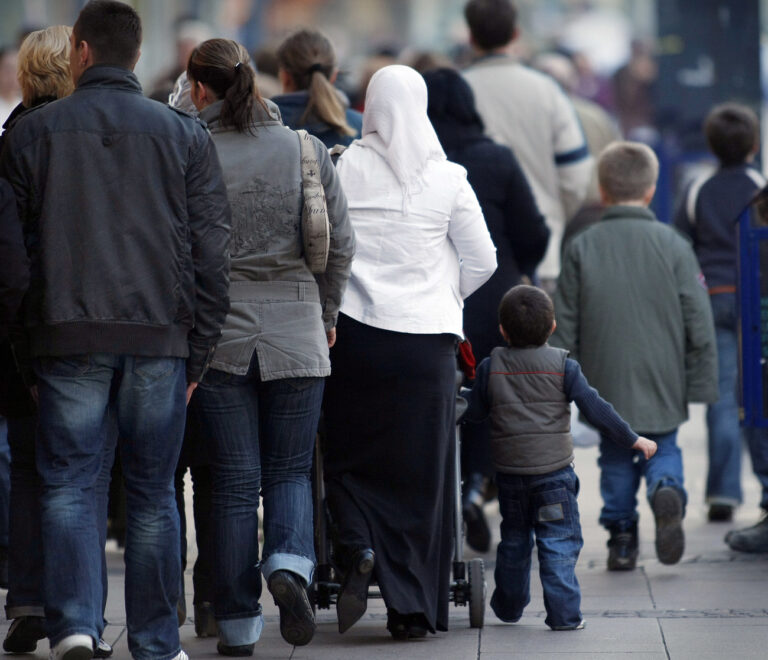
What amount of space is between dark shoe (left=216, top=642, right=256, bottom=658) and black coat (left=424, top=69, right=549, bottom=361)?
2332 millimetres

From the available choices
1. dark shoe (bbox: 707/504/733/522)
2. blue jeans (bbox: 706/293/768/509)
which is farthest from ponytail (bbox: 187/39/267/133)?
dark shoe (bbox: 707/504/733/522)

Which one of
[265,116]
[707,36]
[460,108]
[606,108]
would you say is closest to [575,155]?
[460,108]

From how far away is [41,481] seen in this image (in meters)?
5.04

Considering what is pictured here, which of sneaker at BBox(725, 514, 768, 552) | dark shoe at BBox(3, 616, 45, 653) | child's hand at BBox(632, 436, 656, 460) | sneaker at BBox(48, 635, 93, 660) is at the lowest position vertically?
sneaker at BBox(725, 514, 768, 552)

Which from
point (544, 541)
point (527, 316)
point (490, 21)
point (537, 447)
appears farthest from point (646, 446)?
point (490, 21)

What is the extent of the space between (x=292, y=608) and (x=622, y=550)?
2240 millimetres

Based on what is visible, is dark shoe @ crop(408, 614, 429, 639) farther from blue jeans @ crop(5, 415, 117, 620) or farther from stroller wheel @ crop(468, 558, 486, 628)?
blue jeans @ crop(5, 415, 117, 620)

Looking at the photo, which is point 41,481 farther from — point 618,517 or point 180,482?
point 618,517

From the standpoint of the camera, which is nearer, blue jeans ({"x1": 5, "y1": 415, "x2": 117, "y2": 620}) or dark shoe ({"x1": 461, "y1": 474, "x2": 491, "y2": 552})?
blue jeans ({"x1": 5, "y1": 415, "x2": 117, "y2": 620})

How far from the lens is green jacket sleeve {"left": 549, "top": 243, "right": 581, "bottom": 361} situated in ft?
24.1

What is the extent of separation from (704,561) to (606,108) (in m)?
11.8

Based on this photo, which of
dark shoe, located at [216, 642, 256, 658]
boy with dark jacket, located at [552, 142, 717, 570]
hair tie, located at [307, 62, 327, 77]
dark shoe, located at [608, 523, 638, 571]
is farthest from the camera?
boy with dark jacket, located at [552, 142, 717, 570]

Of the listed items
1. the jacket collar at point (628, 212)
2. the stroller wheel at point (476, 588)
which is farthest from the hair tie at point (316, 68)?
the stroller wheel at point (476, 588)

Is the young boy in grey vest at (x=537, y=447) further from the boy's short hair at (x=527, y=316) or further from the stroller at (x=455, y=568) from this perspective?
the stroller at (x=455, y=568)
